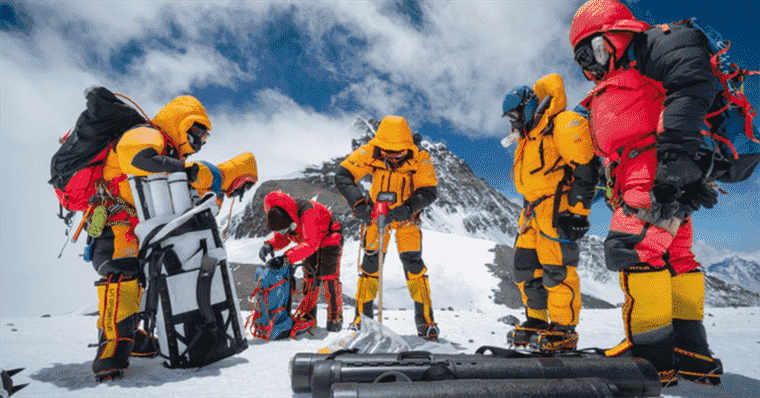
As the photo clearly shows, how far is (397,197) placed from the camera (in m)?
3.95

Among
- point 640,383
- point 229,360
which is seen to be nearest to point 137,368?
point 229,360

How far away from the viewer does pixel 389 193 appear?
3812mm

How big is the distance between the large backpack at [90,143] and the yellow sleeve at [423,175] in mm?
2607

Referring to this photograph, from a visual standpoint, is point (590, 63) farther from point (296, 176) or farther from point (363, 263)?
point (296, 176)

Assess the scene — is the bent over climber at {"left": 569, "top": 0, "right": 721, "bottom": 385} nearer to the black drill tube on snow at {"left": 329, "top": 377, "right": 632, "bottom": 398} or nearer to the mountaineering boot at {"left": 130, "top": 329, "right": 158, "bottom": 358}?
the black drill tube on snow at {"left": 329, "top": 377, "right": 632, "bottom": 398}

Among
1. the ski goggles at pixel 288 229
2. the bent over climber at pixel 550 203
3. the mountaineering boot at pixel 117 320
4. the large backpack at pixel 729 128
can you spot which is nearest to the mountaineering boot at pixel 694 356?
the bent over climber at pixel 550 203

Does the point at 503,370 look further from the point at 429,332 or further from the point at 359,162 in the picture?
the point at 359,162

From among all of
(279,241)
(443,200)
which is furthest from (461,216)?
(279,241)

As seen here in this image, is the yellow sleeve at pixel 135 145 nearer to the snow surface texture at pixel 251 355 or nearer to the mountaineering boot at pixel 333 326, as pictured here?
the snow surface texture at pixel 251 355

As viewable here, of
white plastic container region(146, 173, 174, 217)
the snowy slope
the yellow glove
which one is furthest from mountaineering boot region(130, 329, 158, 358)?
the yellow glove

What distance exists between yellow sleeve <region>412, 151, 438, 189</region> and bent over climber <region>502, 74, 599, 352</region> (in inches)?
41.6

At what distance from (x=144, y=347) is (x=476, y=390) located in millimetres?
2844

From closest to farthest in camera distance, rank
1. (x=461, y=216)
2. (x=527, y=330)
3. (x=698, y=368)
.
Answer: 1. (x=698, y=368)
2. (x=527, y=330)
3. (x=461, y=216)

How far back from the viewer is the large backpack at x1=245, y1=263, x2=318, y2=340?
3.77 m
